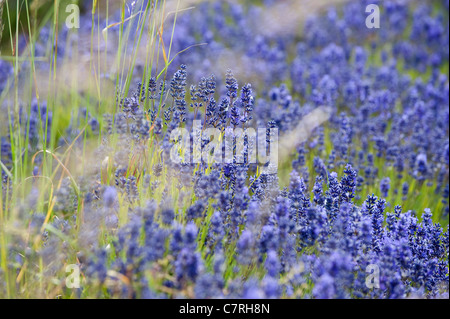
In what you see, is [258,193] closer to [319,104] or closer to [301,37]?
[319,104]

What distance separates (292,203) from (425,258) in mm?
683

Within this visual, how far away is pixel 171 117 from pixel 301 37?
4306 millimetres

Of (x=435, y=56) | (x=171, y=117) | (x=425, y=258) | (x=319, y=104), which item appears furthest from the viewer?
(x=435, y=56)

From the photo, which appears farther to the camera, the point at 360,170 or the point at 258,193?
the point at 360,170

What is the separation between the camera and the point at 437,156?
398 cm

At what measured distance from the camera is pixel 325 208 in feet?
8.21
